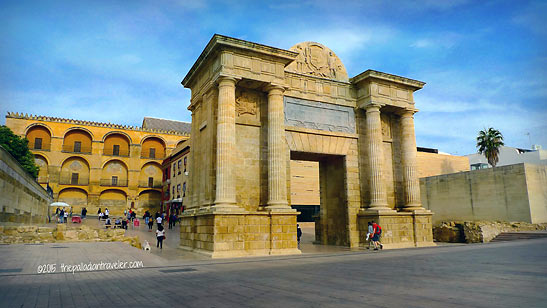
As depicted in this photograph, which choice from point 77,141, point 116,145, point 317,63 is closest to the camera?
point 317,63

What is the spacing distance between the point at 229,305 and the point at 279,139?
12.2 m

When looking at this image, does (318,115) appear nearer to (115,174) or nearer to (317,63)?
(317,63)

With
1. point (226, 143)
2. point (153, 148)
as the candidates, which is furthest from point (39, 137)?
point (226, 143)

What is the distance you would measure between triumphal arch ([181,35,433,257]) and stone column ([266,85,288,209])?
5 cm

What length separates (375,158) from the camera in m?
20.2

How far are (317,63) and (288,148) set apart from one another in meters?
5.63

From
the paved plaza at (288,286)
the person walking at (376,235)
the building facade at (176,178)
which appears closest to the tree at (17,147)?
the building facade at (176,178)

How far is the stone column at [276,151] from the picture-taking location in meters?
16.9

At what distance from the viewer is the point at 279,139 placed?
57.4ft

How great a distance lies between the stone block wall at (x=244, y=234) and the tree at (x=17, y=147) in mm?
36296

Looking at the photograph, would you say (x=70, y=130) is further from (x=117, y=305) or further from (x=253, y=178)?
(x=117, y=305)

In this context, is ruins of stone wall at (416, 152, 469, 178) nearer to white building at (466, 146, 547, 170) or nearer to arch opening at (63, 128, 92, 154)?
white building at (466, 146, 547, 170)

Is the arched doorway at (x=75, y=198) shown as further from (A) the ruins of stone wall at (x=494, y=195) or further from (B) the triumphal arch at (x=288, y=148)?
(A) the ruins of stone wall at (x=494, y=195)

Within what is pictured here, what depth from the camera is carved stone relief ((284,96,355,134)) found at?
63.3 feet
